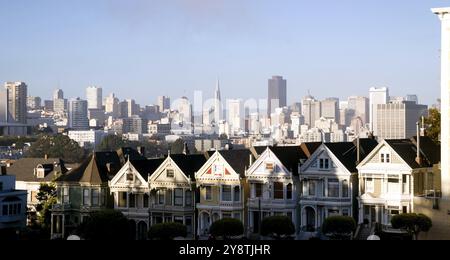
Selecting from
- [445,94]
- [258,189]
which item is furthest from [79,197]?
[445,94]

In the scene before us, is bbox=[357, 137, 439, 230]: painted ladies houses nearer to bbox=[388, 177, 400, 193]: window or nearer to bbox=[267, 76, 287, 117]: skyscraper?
bbox=[388, 177, 400, 193]: window

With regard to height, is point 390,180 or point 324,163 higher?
point 324,163

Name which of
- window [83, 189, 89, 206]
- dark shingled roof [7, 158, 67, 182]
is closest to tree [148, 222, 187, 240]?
window [83, 189, 89, 206]

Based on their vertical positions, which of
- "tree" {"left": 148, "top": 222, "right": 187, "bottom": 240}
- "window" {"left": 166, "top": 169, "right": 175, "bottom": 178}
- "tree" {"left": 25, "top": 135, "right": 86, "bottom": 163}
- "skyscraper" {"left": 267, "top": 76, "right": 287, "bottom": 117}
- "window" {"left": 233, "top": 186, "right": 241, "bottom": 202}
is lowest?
"tree" {"left": 148, "top": 222, "right": 187, "bottom": 240}

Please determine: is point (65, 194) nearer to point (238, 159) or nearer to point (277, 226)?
point (238, 159)

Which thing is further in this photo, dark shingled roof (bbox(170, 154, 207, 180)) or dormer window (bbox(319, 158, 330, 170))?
dark shingled roof (bbox(170, 154, 207, 180))

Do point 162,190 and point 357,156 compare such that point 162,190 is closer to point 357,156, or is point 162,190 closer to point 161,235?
point 161,235

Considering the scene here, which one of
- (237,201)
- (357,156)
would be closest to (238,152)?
(237,201)
